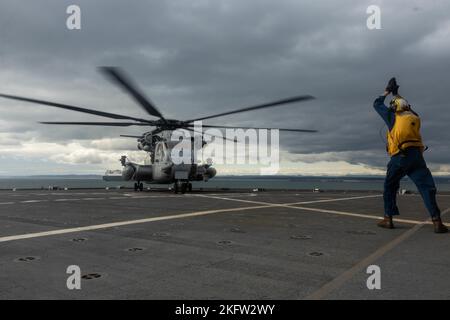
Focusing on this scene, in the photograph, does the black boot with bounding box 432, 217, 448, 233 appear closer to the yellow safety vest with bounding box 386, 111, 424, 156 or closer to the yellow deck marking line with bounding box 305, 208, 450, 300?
the yellow deck marking line with bounding box 305, 208, 450, 300

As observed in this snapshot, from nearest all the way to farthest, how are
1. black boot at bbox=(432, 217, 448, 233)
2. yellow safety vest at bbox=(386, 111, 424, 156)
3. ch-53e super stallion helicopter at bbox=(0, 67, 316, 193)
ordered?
black boot at bbox=(432, 217, 448, 233) → yellow safety vest at bbox=(386, 111, 424, 156) → ch-53e super stallion helicopter at bbox=(0, 67, 316, 193)

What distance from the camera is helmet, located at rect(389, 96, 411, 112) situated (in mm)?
7203

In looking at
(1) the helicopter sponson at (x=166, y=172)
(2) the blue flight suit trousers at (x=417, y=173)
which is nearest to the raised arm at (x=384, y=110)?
(2) the blue flight suit trousers at (x=417, y=173)

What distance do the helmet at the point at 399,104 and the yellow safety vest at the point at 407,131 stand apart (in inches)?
3.3

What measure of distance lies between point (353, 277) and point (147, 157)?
24102mm

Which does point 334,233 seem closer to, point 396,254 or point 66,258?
point 396,254

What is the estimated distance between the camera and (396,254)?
5.09 meters

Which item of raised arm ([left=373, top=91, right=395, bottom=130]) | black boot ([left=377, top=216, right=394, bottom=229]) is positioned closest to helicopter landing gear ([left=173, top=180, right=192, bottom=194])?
black boot ([left=377, top=216, right=394, bottom=229])

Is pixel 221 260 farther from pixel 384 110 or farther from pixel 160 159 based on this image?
pixel 160 159

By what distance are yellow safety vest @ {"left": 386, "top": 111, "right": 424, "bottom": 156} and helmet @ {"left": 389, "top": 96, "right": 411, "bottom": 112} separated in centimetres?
8

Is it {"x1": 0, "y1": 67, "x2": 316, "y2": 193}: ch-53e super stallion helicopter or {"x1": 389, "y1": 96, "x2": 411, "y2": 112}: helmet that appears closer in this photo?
{"x1": 389, "y1": 96, "x2": 411, "y2": 112}: helmet

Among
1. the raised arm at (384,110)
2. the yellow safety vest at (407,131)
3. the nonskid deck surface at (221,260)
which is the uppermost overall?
the raised arm at (384,110)

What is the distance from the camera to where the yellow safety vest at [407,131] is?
7105 millimetres

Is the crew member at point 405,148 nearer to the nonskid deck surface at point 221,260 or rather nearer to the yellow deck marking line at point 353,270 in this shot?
the nonskid deck surface at point 221,260
